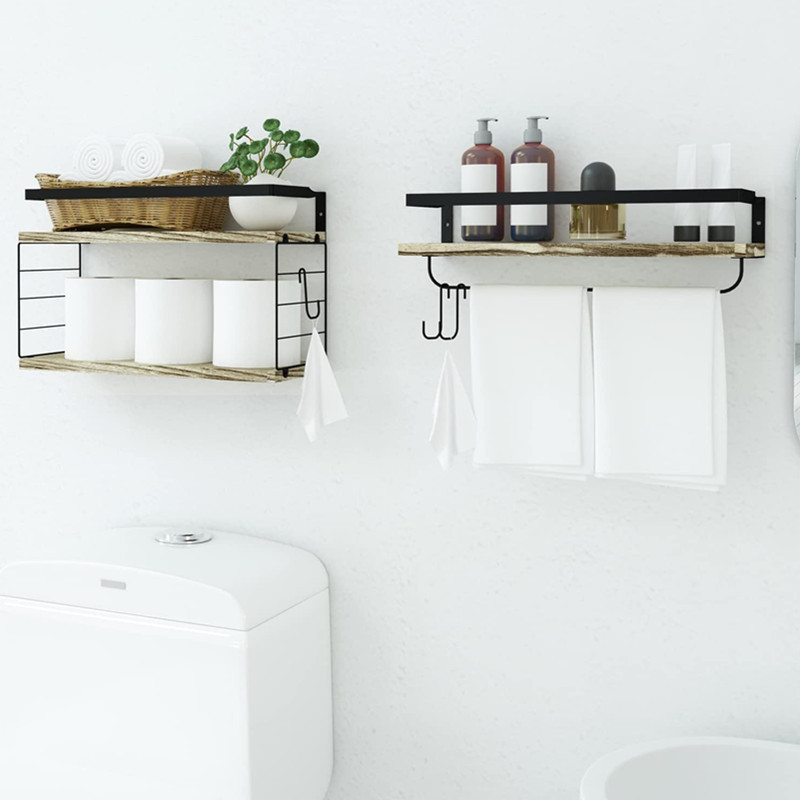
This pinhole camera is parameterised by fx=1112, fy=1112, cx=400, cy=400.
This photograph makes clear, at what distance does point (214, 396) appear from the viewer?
1.91 metres

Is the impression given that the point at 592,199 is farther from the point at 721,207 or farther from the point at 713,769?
the point at 713,769

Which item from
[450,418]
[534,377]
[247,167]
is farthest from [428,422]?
[247,167]

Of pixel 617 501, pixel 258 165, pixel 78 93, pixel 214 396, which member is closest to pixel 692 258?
pixel 617 501

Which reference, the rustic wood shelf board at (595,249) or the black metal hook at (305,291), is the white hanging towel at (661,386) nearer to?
the rustic wood shelf board at (595,249)

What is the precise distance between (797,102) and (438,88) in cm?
52

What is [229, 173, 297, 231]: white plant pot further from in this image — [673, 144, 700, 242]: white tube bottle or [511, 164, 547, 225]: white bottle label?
[673, 144, 700, 242]: white tube bottle

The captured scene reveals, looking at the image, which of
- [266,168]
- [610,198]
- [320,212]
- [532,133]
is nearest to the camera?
[610,198]

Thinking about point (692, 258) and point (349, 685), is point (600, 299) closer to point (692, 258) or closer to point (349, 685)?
point (692, 258)

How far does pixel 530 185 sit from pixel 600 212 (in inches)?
4.3

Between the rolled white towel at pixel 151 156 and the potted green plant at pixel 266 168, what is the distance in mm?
78

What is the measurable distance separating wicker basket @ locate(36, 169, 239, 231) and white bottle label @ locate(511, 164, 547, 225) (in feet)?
1.54

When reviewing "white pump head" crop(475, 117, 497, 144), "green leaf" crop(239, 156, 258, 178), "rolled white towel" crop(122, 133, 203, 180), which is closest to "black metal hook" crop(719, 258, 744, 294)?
"white pump head" crop(475, 117, 497, 144)

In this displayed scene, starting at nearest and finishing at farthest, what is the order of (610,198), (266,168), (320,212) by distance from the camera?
(610,198)
(266,168)
(320,212)

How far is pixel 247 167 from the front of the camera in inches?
66.0
